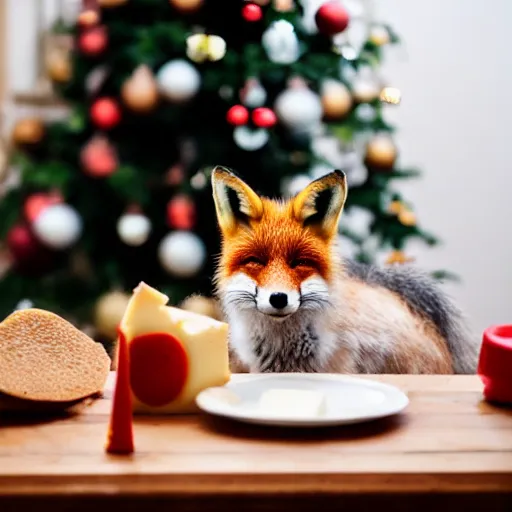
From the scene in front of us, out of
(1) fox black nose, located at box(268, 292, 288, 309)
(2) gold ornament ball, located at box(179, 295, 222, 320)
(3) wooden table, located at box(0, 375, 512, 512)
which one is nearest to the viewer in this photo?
(3) wooden table, located at box(0, 375, 512, 512)

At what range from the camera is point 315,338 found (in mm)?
1303

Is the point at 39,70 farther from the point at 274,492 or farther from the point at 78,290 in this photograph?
the point at 274,492

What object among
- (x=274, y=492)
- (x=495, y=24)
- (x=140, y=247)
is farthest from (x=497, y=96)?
(x=274, y=492)

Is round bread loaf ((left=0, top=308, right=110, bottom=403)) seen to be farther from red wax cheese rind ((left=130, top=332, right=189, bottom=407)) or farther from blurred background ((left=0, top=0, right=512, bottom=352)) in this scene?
blurred background ((left=0, top=0, right=512, bottom=352))

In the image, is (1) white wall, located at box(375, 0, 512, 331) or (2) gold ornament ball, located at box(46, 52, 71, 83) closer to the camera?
(2) gold ornament ball, located at box(46, 52, 71, 83)

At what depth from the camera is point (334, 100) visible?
157 cm

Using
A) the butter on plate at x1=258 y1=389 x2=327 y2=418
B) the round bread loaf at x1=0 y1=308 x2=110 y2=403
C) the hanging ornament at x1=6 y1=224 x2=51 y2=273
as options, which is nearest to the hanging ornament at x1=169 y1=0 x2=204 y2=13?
the hanging ornament at x1=6 y1=224 x2=51 y2=273

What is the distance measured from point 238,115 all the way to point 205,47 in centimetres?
16

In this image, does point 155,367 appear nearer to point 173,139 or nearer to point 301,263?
point 301,263

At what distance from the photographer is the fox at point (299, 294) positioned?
127 centimetres

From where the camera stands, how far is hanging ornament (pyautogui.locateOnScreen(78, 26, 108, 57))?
1570mm

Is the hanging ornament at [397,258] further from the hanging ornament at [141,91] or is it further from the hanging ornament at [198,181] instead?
the hanging ornament at [141,91]

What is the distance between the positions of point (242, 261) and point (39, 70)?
33.6 inches

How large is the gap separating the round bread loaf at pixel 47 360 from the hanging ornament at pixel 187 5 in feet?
2.58
